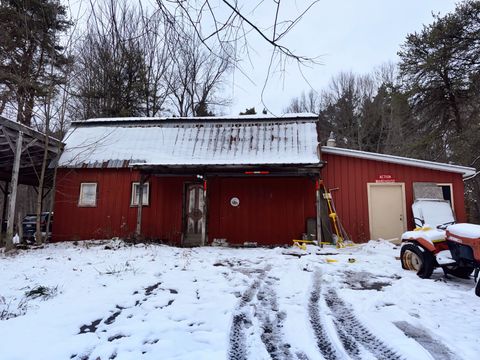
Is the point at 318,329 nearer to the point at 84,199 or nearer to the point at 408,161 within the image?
the point at 408,161

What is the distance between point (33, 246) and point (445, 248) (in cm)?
1069

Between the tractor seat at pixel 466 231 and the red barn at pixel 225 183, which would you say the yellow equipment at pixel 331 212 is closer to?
the red barn at pixel 225 183

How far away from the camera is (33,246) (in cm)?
992

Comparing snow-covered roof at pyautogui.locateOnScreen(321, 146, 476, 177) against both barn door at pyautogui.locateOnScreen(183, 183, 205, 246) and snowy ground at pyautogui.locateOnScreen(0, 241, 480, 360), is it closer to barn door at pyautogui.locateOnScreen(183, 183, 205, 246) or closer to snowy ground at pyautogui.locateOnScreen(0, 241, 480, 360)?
barn door at pyautogui.locateOnScreen(183, 183, 205, 246)

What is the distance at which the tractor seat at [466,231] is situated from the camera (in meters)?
4.74

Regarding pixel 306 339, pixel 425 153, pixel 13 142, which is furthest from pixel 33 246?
pixel 425 153

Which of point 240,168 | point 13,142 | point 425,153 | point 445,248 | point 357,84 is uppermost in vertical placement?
point 357,84

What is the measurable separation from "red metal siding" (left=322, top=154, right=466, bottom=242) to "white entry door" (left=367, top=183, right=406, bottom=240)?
0.51ft

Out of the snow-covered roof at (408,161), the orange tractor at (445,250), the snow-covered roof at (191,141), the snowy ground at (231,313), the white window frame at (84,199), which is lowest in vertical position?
the snowy ground at (231,313)

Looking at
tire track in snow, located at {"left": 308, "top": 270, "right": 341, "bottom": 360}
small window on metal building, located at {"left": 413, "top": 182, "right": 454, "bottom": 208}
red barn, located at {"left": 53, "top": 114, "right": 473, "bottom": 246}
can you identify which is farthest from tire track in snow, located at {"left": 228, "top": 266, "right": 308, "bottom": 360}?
small window on metal building, located at {"left": 413, "top": 182, "right": 454, "bottom": 208}

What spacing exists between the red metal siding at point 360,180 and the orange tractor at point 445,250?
485cm

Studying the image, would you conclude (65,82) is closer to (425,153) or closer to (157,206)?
(157,206)

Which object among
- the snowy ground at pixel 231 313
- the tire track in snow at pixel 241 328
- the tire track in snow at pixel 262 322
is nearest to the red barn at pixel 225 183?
the snowy ground at pixel 231 313

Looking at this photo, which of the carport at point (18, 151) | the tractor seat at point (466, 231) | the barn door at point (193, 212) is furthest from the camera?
the barn door at point (193, 212)
